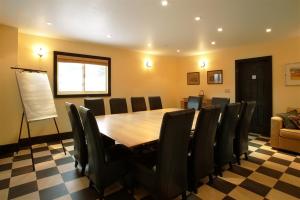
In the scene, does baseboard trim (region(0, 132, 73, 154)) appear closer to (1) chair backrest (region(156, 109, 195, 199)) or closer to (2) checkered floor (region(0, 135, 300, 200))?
(2) checkered floor (region(0, 135, 300, 200))

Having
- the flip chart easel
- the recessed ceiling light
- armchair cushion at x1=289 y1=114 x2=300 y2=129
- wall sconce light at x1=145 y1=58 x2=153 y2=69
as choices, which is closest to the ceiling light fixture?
the recessed ceiling light

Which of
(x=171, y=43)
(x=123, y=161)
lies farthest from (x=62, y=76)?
(x=123, y=161)

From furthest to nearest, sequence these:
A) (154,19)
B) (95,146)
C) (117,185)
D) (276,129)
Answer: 1. (276,129)
2. (154,19)
3. (117,185)
4. (95,146)

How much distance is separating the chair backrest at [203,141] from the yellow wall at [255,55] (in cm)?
330

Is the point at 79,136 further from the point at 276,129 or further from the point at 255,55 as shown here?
the point at 255,55

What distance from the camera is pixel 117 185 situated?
226 centimetres

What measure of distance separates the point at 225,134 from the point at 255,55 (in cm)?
329

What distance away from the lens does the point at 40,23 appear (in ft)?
10.4

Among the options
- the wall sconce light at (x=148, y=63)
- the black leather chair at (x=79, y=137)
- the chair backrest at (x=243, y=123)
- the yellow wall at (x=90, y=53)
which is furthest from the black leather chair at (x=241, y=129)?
the wall sconce light at (x=148, y=63)

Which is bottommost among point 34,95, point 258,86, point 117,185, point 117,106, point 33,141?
point 117,185

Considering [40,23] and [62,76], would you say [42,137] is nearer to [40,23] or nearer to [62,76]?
[62,76]

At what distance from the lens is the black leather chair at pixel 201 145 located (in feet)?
6.31

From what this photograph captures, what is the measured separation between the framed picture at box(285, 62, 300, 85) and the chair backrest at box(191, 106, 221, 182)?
10.9ft

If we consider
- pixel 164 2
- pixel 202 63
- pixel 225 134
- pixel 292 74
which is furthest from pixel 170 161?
pixel 202 63
